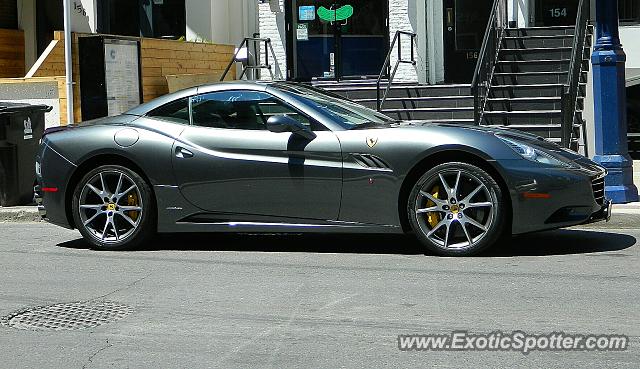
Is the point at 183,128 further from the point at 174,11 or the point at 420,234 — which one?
the point at 174,11

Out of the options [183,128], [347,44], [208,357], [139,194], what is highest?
[347,44]

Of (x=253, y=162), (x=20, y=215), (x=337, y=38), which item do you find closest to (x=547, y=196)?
(x=253, y=162)

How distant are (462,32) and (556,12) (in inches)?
68.4

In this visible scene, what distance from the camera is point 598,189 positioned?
27.1 feet

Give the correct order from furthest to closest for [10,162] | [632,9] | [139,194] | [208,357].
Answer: [632,9] → [10,162] → [139,194] → [208,357]

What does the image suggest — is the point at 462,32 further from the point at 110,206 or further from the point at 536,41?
the point at 110,206

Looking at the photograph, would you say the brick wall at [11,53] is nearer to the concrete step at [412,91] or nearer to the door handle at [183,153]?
the concrete step at [412,91]

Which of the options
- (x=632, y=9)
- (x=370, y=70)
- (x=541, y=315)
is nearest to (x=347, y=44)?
(x=370, y=70)

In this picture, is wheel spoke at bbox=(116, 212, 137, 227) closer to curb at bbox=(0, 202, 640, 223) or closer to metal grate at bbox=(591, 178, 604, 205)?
curb at bbox=(0, 202, 640, 223)

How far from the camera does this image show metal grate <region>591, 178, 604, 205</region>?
815 centimetres

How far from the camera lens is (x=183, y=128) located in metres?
8.78

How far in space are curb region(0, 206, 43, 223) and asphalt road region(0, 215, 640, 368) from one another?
1.81 meters

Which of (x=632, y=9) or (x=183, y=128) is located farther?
(x=632, y=9)

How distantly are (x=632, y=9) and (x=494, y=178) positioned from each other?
11997 millimetres
